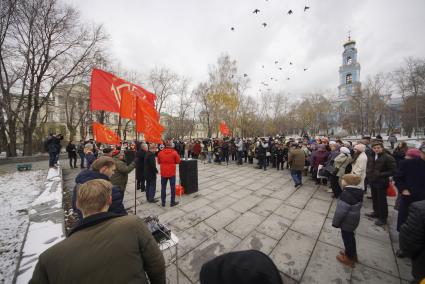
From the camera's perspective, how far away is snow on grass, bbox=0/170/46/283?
2.40m

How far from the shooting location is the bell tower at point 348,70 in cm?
5112

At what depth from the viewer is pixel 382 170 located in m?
3.73

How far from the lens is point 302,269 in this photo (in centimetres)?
255

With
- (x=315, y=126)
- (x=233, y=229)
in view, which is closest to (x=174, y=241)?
(x=233, y=229)

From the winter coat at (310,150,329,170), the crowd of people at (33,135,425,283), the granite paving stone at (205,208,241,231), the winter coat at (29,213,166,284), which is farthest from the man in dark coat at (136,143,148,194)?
the winter coat at (310,150,329,170)

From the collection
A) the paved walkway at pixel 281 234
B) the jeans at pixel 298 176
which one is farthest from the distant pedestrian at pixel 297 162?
the paved walkway at pixel 281 234

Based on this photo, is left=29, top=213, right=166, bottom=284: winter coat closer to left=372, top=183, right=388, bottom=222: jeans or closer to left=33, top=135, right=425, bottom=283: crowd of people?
left=33, top=135, right=425, bottom=283: crowd of people

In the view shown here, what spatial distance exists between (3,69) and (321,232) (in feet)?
74.7

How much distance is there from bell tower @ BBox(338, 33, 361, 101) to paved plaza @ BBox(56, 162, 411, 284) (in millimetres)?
63118

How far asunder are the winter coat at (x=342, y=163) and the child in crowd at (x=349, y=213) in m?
2.78

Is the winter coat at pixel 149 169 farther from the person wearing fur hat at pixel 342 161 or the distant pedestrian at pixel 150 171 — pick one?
the person wearing fur hat at pixel 342 161

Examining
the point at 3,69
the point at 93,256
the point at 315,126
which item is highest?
the point at 3,69

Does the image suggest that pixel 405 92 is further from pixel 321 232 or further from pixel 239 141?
pixel 321 232

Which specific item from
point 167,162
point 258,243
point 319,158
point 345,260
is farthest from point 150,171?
point 319,158
